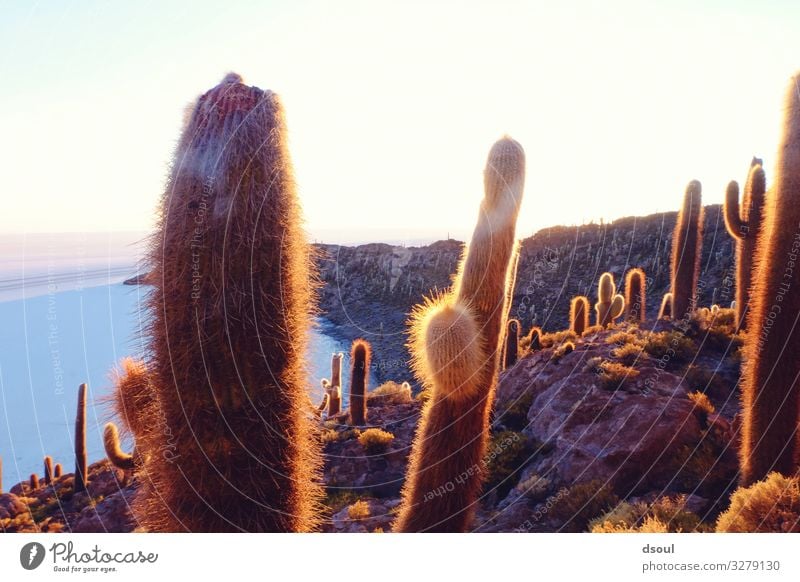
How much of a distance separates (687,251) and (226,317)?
21.8 feet

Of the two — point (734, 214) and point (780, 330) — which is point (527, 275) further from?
point (780, 330)

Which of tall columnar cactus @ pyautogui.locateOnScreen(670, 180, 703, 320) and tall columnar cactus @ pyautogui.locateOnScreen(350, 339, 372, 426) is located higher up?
tall columnar cactus @ pyautogui.locateOnScreen(670, 180, 703, 320)

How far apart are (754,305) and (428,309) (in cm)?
204

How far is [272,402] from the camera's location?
2.10m

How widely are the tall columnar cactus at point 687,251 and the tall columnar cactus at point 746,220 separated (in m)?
1.49

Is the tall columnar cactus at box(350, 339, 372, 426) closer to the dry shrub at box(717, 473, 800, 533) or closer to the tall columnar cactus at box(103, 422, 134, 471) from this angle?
the tall columnar cactus at box(103, 422, 134, 471)

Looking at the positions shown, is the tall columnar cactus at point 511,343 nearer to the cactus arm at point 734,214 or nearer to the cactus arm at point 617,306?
the cactus arm at point 617,306

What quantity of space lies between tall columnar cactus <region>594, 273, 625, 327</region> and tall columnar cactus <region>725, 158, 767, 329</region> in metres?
3.60

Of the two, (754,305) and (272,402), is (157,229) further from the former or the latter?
(754,305)
